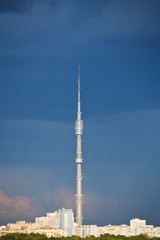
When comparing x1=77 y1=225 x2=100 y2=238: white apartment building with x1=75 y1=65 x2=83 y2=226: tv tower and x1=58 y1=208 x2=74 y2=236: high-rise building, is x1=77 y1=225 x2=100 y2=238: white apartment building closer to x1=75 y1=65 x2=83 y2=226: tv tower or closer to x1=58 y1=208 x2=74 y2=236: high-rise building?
x1=75 y1=65 x2=83 y2=226: tv tower

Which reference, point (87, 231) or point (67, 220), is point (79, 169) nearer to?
point (87, 231)

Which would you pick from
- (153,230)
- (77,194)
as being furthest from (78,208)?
(153,230)

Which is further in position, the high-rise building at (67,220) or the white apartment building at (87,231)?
the high-rise building at (67,220)

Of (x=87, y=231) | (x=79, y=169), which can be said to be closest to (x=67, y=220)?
(x=87, y=231)

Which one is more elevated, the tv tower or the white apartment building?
the tv tower

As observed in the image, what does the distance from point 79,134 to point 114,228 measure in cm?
2412

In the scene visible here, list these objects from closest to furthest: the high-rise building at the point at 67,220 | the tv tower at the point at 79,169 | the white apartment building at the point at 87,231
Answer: the tv tower at the point at 79,169, the white apartment building at the point at 87,231, the high-rise building at the point at 67,220

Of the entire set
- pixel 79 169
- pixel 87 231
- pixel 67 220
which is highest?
pixel 79 169

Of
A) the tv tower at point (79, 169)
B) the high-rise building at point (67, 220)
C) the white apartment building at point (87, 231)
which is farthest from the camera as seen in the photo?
the high-rise building at point (67, 220)

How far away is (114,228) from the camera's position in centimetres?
12481

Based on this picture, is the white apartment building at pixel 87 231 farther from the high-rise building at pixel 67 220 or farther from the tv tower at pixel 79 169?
the high-rise building at pixel 67 220

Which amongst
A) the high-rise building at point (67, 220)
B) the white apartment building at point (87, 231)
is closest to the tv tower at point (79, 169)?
the white apartment building at point (87, 231)

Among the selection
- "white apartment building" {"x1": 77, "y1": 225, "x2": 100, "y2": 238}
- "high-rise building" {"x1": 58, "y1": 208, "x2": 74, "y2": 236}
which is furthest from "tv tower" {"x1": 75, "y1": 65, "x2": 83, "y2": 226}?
"high-rise building" {"x1": 58, "y1": 208, "x2": 74, "y2": 236}

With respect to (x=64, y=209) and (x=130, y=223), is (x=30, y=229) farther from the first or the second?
(x=130, y=223)
